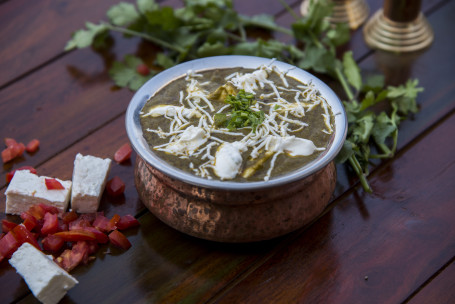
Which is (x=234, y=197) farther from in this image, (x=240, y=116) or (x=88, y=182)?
(x=88, y=182)

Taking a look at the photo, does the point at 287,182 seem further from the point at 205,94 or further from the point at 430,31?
the point at 430,31

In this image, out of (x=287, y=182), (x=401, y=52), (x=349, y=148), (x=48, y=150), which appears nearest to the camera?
(x=287, y=182)

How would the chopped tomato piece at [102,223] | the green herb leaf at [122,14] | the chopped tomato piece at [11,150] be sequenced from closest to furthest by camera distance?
the chopped tomato piece at [102,223] < the chopped tomato piece at [11,150] < the green herb leaf at [122,14]

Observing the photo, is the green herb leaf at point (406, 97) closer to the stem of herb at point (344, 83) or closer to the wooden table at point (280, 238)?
the wooden table at point (280, 238)

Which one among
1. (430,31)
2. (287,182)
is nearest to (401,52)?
(430,31)

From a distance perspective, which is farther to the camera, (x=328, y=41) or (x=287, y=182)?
(x=328, y=41)

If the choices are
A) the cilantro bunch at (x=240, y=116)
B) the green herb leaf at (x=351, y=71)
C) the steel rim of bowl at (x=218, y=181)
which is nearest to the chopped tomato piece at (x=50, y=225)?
the steel rim of bowl at (x=218, y=181)
